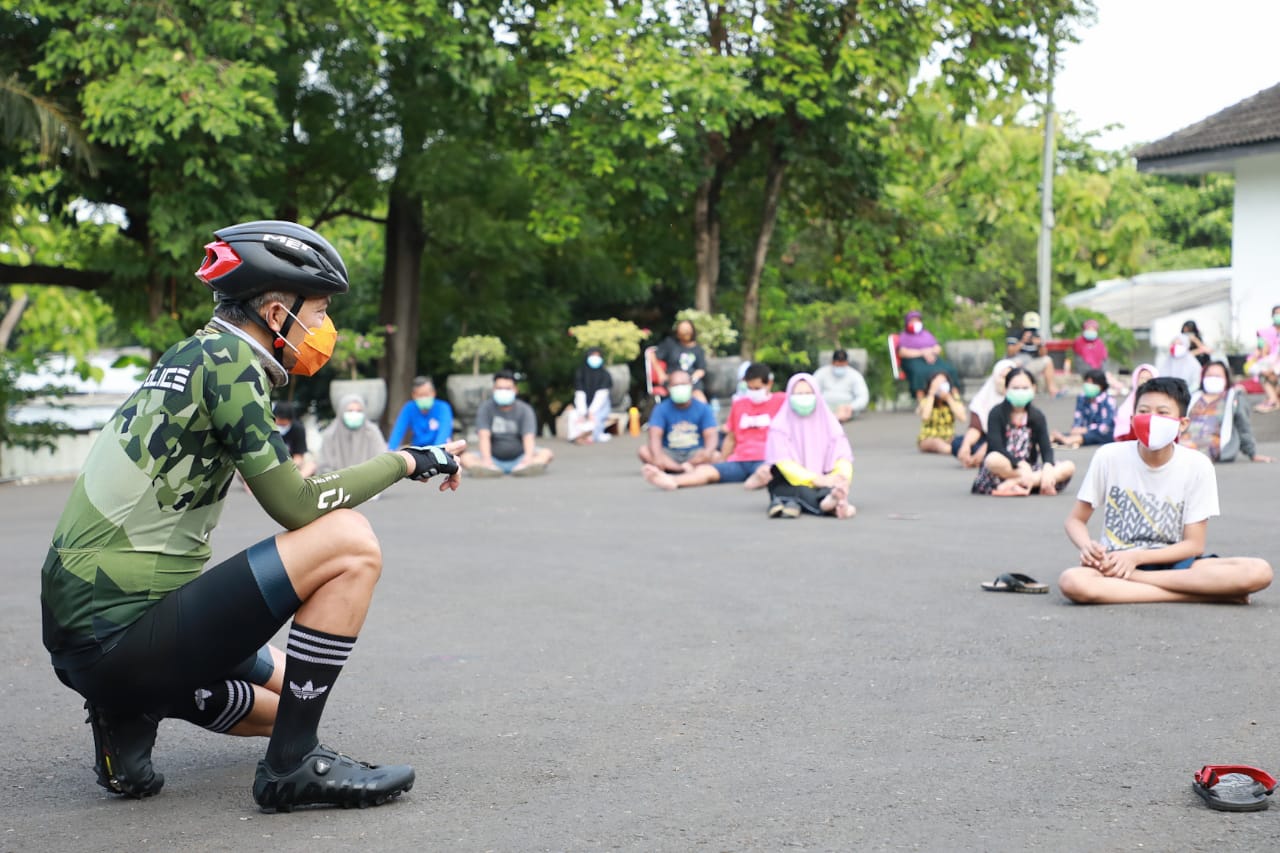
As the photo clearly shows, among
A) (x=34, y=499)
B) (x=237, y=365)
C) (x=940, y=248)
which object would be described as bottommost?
(x=34, y=499)

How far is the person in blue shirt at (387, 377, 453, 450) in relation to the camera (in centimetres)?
1703

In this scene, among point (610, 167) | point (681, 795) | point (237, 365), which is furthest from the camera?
point (610, 167)

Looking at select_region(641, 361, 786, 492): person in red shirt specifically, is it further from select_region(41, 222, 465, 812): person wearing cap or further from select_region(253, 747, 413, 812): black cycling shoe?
select_region(41, 222, 465, 812): person wearing cap

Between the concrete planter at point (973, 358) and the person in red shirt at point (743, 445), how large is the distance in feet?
42.4

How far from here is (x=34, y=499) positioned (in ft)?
57.3

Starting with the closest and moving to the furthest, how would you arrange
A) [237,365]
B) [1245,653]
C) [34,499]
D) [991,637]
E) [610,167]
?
[237,365], [1245,653], [991,637], [34,499], [610,167]

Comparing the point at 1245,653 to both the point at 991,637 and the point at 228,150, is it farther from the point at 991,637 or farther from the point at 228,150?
the point at 228,150

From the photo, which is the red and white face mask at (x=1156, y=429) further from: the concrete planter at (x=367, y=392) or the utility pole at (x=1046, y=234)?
the utility pole at (x=1046, y=234)

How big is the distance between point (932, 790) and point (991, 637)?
9.16 feet

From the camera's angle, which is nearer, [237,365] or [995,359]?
[237,365]

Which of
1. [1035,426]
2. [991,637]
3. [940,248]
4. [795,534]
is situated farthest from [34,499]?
[940,248]

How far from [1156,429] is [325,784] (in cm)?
492

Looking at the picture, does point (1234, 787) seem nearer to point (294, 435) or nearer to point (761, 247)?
point (294, 435)

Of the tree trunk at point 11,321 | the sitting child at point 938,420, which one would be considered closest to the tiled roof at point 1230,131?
the sitting child at point 938,420
